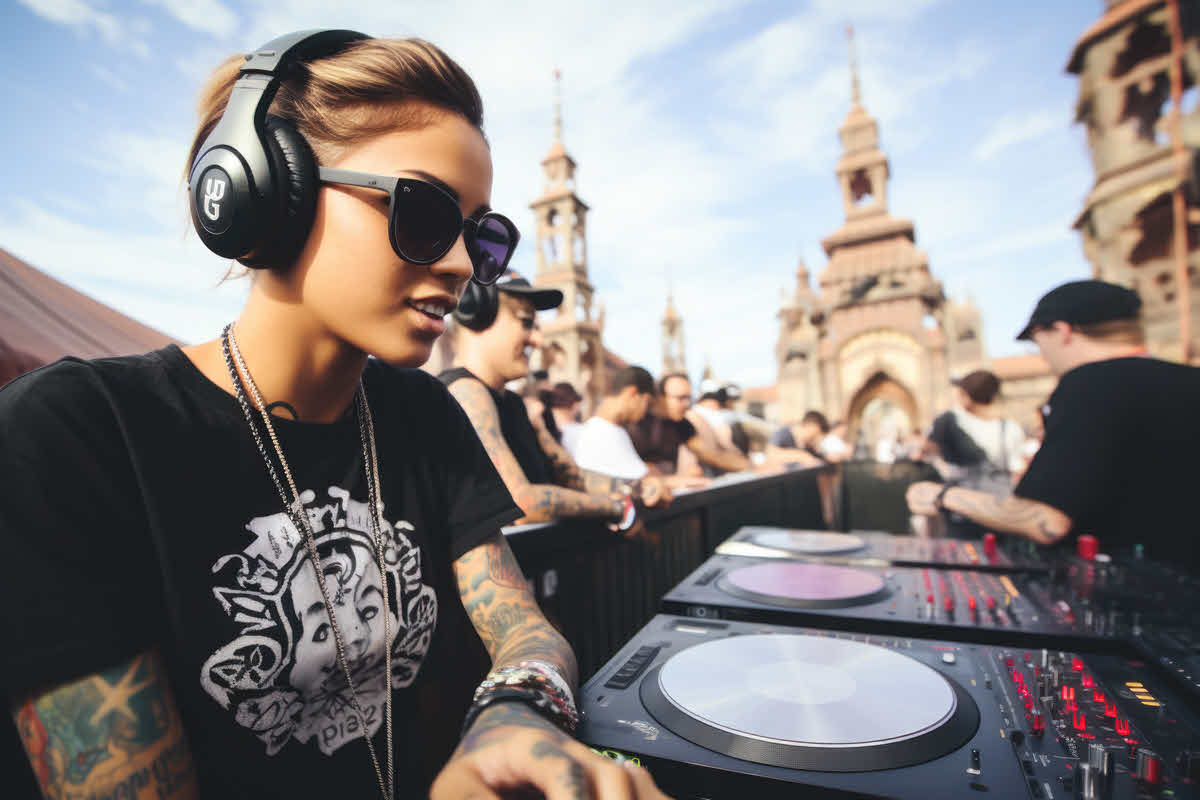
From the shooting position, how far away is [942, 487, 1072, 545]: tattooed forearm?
6.63 feet

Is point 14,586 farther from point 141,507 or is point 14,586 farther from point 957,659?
point 957,659

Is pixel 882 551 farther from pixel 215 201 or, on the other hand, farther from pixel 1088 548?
pixel 215 201

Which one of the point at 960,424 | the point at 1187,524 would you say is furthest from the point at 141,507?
the point at 960,424

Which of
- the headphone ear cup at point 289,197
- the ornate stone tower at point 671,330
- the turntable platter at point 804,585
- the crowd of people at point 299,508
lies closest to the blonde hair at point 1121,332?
the turntable platter at point 804,585

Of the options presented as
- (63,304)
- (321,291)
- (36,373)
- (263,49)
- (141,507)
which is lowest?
(141,507)

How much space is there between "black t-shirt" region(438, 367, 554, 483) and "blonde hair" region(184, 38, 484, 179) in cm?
128

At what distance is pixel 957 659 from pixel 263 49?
1.65 meters

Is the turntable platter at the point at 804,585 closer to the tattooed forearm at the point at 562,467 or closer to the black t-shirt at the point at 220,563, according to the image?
the black t-shirt at the point at 220,563

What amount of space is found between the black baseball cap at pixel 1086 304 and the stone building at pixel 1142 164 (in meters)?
13.5

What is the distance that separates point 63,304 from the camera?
2.02 m

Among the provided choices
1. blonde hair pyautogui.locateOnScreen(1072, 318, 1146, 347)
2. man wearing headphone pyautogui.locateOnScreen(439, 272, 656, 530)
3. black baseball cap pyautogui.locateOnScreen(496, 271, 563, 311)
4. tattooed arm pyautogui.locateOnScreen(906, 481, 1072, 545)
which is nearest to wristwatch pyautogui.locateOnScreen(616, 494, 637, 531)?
man wearing headphone pyautogui.locateOnScreen(439, 272, 656, 530)

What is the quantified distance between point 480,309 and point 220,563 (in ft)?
5.21

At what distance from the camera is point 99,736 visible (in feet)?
2.29

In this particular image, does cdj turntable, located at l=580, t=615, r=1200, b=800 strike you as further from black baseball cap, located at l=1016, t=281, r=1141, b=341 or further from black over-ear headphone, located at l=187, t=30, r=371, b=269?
black baseball cap, located at l=1016, t=281, r=1141, b=341
